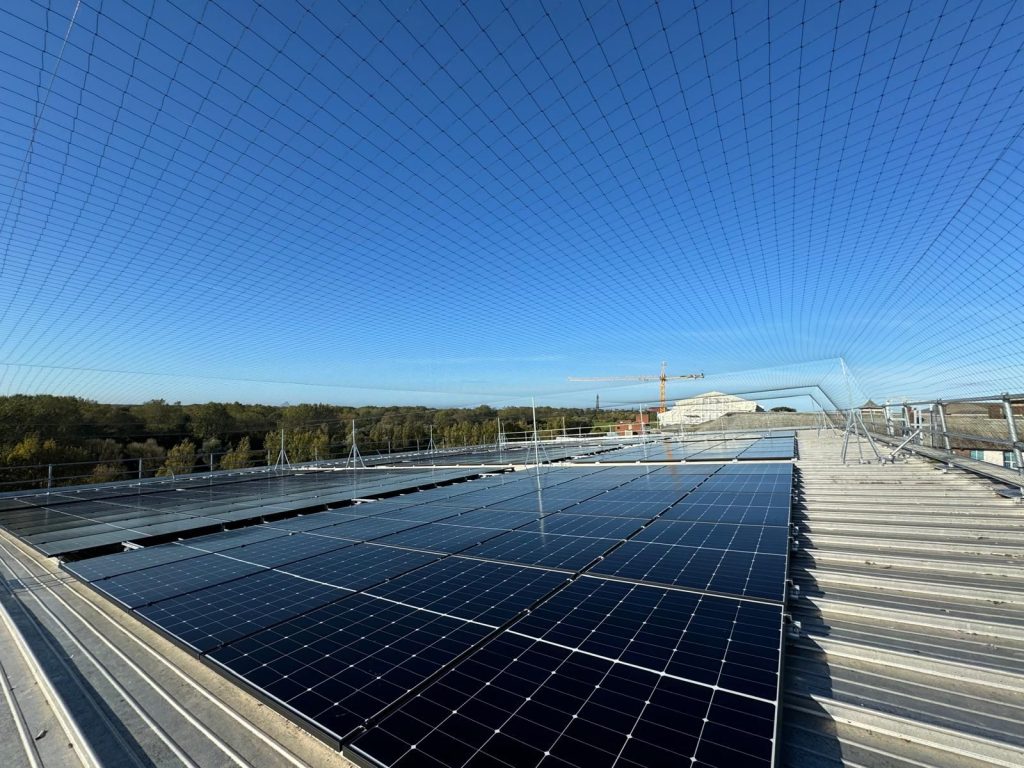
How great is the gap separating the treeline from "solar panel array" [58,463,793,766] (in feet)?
39.5

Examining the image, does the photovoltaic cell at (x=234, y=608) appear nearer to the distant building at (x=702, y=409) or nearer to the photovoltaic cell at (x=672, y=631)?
the photovoltaic cell at (x=672, y=631)

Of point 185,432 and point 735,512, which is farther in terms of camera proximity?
point 185,432

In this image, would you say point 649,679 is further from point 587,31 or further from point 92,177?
point 92,177

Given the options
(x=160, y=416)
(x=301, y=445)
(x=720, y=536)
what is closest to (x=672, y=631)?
(x=720, y=536)

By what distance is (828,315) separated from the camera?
12.1 meters

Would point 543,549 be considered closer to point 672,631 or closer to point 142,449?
point 672,631

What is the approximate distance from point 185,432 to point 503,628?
2586 centimetres

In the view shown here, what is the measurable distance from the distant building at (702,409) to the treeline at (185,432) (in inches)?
94.8

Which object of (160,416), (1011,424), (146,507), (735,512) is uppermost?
(160,416)

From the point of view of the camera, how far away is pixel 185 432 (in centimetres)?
2173

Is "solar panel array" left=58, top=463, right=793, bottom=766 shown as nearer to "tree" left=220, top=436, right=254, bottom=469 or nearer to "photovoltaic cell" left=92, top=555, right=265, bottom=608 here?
"photovoltaic cell" left=92, top=555, right=265, bottom=608

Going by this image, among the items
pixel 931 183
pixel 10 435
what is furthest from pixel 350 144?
pixel 10 435

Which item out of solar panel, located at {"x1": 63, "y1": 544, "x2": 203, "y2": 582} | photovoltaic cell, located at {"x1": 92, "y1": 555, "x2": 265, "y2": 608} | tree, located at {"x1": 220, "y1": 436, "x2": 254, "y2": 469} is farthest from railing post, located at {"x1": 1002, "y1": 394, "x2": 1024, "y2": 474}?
tree, located at {"x1": 220, "y1": 436, "x2": 254, "y2": 469}

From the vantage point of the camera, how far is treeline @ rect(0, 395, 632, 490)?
666 inches
